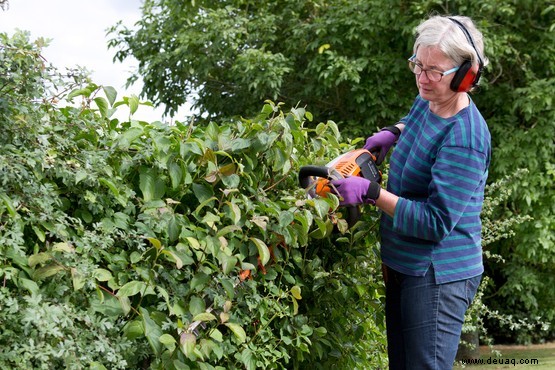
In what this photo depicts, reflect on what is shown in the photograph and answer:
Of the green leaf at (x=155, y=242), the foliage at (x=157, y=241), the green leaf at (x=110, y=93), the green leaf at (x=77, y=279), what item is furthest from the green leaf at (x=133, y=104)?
the green leaf at (x=77, y=279)

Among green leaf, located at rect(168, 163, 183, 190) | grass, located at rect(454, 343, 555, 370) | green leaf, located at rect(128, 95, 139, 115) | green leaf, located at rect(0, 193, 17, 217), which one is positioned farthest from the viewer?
grass, located at rect(454, 343, 555, 370)

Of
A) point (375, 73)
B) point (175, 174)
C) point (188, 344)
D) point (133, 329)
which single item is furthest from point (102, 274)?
point (375, 73)

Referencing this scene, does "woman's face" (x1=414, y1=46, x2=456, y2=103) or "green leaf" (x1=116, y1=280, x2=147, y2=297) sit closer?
"green leaf" (x1=116, y1=280, x2=147, y2=297)

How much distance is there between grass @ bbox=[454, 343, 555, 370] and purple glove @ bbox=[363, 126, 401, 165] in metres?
5.02

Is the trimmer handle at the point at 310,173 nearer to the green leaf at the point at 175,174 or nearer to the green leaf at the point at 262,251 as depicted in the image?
the green leaf at the point at 262,251

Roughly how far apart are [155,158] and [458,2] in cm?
751

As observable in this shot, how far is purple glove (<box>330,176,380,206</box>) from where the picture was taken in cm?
291

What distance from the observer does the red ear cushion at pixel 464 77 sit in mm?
2912

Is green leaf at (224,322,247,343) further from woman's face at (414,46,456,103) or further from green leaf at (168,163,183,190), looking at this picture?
woman's face at (414,46,456,103)

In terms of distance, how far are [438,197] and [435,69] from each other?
471mm

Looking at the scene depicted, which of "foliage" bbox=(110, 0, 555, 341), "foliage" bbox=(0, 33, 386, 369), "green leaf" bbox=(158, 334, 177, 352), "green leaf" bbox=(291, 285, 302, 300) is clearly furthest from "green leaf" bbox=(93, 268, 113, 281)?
"foliage" bbox=(110, 0, 555, 341)

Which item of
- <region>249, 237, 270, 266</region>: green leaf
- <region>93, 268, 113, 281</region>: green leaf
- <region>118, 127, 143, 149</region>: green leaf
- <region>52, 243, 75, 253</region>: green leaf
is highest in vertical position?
<region>118, 127, 143, 149</region>: green leaf

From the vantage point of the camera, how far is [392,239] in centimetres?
312

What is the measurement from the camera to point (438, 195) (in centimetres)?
283
